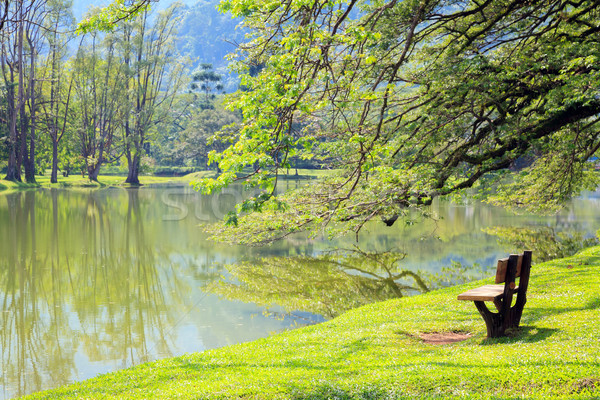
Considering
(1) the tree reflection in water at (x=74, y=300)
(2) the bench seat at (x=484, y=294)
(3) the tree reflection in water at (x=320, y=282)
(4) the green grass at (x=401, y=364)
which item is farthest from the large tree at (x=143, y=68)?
(2) the bench seat at (x=484, y=294)

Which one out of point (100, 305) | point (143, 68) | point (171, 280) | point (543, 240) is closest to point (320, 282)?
point (171, 280)

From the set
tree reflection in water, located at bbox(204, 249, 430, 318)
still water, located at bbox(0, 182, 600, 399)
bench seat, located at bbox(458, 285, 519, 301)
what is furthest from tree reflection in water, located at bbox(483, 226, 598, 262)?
bench seat, located at bbox(458, 285, 519, 301)

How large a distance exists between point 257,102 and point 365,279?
1148 centimetres

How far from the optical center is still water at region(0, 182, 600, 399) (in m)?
10.9

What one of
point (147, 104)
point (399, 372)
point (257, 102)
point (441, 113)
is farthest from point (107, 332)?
point (147, 104)

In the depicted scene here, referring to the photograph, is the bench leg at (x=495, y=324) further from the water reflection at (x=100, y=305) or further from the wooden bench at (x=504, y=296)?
the water reflection at (x=100, y=305)

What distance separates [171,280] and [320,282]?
5.10 metres

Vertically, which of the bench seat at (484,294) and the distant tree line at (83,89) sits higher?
the distant tree line at (83,89)

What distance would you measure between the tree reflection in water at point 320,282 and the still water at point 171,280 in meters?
0.04

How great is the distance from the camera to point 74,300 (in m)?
14.4

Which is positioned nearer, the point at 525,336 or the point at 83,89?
the point at 525,336

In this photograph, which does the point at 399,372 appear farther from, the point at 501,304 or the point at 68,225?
the point at 68,225

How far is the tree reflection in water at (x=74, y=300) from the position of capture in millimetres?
10172

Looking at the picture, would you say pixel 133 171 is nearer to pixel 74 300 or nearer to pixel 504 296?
pixel 74 300
